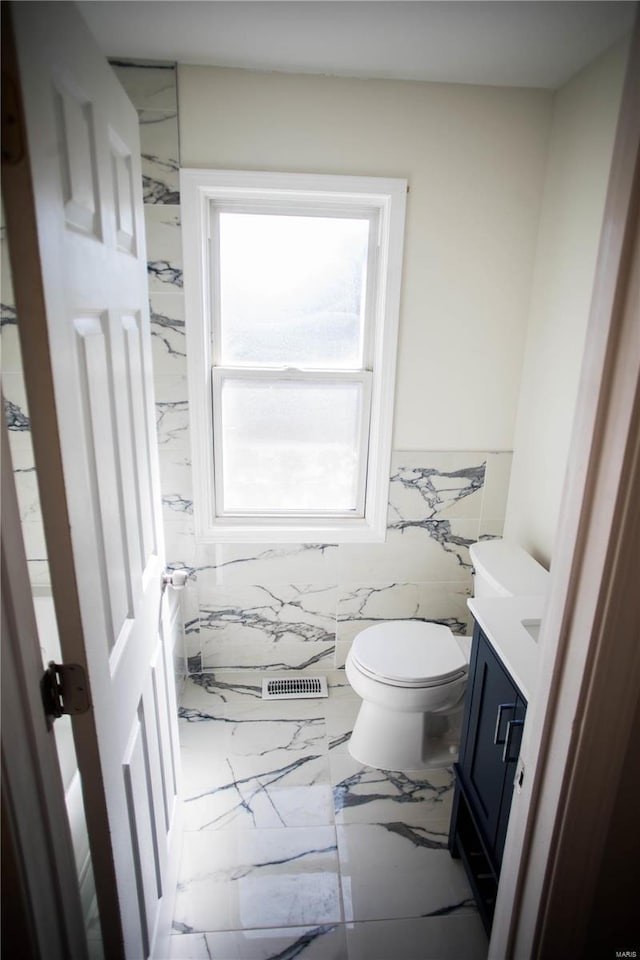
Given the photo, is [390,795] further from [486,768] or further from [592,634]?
[592,634]

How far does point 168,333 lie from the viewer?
83.3 inches

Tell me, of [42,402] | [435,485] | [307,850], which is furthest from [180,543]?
[42,402]

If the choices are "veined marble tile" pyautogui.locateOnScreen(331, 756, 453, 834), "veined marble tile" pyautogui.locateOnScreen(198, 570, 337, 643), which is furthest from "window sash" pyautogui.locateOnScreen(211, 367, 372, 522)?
"veined marble tile" pyautogui.locateOnScreen(331, 756, 453, 834)

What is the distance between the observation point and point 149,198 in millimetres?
1977

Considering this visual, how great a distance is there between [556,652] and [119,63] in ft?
7.33

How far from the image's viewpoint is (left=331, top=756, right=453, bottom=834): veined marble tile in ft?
6.16

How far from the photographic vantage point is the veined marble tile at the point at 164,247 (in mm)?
1998

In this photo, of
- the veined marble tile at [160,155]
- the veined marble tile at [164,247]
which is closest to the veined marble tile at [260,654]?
the veined marble tile at [164,247]

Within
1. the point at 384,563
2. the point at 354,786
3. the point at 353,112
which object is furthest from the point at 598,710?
the point at 353,112

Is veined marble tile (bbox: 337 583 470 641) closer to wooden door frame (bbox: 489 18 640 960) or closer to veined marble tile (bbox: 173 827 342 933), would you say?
veined marble tile (bbox: 173 827 342 933)

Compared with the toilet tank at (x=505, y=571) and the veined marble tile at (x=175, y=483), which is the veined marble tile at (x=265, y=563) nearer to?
the veined marble tile at (x=175, y=483)

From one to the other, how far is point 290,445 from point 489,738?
1.36 meters

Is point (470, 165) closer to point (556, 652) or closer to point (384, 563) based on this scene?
point (384, 563)

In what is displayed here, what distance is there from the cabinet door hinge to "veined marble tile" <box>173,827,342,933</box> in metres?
1.09
